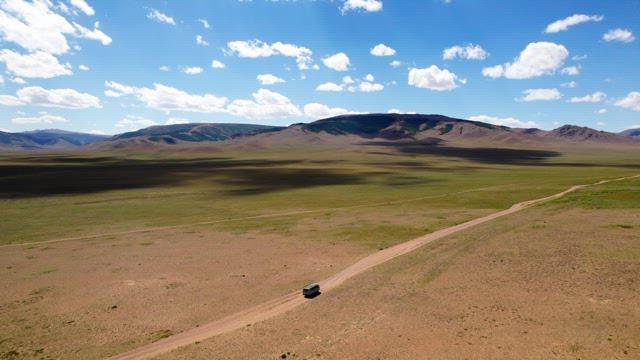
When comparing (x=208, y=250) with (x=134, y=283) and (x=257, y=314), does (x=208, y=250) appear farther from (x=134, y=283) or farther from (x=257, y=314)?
(x=257, y=314)

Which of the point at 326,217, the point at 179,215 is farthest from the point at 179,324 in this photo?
the point at 179,215

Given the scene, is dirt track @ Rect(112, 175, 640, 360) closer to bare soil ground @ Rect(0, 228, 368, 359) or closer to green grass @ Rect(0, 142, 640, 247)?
bare soil ground @ Rect(0, 228, 368, 359)

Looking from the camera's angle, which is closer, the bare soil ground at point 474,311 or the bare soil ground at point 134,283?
the bare soil ground at point 474,311

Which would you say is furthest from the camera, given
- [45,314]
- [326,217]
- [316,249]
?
[326,217]

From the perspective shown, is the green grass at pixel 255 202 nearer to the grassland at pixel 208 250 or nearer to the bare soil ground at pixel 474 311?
the grassland at pixel 208 250

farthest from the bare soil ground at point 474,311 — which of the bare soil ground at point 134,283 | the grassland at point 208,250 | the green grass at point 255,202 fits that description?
the green grass at point 255,202

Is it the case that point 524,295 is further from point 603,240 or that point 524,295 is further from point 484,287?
point 603,240

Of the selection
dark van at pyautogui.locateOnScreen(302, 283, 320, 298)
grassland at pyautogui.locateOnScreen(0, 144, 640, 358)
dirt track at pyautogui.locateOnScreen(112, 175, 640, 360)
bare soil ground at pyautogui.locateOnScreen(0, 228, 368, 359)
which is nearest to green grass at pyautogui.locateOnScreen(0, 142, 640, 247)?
grassland at pyautogui.locateOnScreen(0, 144, 640, 358)

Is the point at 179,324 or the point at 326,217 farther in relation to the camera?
the point at 326,217
